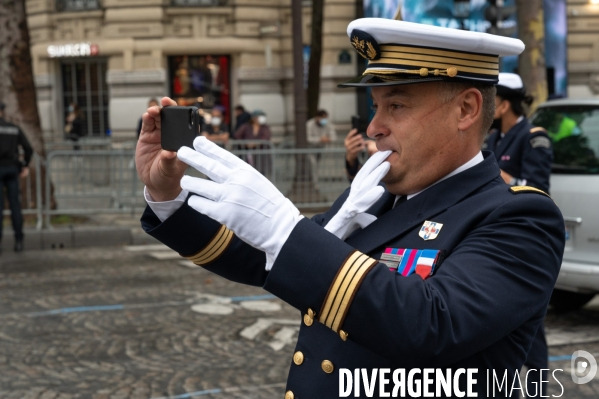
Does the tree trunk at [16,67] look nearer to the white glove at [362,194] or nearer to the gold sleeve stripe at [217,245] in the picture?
the gold sleeve stripe at [217,245]

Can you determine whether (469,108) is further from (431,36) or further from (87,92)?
(87,92)

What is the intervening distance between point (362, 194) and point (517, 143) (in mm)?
4040

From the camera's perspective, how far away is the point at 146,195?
2.39 meters

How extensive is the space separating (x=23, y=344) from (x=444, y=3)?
1996cm

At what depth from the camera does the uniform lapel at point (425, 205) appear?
2.16 metres

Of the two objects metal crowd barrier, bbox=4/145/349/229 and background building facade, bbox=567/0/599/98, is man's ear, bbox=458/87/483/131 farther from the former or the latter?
background building facade, bbox=567/0/599/98

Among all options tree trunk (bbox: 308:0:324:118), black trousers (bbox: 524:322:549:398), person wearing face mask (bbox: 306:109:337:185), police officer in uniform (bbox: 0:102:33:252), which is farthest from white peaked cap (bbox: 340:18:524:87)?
tree trunk (bbox: 308:0:324:118)

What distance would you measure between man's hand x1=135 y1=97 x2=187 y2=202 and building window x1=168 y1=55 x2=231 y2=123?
906 inches

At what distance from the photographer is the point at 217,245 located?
2.41 metres

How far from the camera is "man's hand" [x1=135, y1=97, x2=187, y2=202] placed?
2.25m

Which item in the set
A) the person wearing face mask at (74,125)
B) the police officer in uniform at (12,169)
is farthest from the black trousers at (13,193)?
the person wearing face mask at (74,125)

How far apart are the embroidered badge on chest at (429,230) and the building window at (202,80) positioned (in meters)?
23.3

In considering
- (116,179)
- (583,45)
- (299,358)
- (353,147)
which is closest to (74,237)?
(116,179)

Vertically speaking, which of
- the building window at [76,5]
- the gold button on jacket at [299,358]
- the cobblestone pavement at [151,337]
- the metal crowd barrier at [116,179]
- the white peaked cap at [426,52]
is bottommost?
the cobblestone pavement at [151,337]
